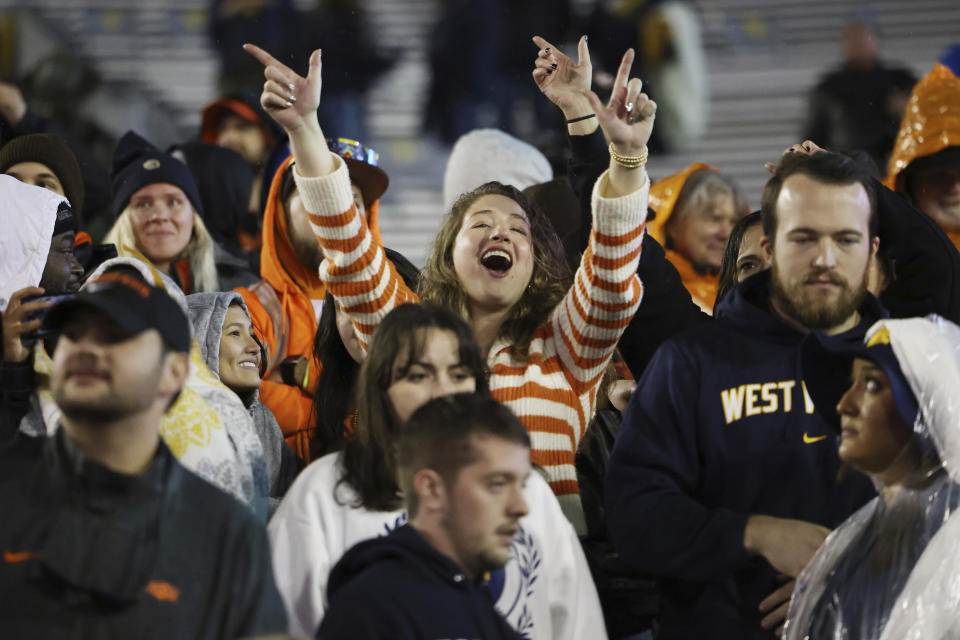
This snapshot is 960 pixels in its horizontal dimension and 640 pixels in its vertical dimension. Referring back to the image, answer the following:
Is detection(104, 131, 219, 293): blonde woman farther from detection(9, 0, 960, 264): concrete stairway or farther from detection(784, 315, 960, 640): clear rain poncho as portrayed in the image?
detection(9, 0, 960, 264): concrete stairway

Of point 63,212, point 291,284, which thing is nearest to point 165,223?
point 291,284

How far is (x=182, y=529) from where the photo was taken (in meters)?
3.17

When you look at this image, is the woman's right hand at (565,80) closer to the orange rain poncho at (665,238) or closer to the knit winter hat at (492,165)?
the knit winter hat at (492,165)

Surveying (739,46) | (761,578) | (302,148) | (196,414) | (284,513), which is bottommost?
(761,578)

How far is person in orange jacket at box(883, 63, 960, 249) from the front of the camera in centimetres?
586

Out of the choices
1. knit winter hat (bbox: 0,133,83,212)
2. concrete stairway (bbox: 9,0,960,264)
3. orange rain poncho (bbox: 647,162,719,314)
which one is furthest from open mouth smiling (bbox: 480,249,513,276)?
concrete stairway (bbox: 9,0,960,264)

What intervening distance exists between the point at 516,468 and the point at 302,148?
134 centimetres

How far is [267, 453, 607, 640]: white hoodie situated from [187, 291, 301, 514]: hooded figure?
2.83 ft

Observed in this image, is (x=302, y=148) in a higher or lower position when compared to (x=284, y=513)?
higher

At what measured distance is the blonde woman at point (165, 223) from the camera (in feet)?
19.1

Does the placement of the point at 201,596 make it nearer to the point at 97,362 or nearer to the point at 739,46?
the point at 97,362

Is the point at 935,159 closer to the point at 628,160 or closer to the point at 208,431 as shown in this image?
the point at 628,160

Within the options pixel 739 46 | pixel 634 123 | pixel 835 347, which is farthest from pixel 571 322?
pixel 739 46

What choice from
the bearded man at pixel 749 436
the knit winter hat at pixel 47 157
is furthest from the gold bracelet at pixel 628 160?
the knit winter hat at pixel 47 157
